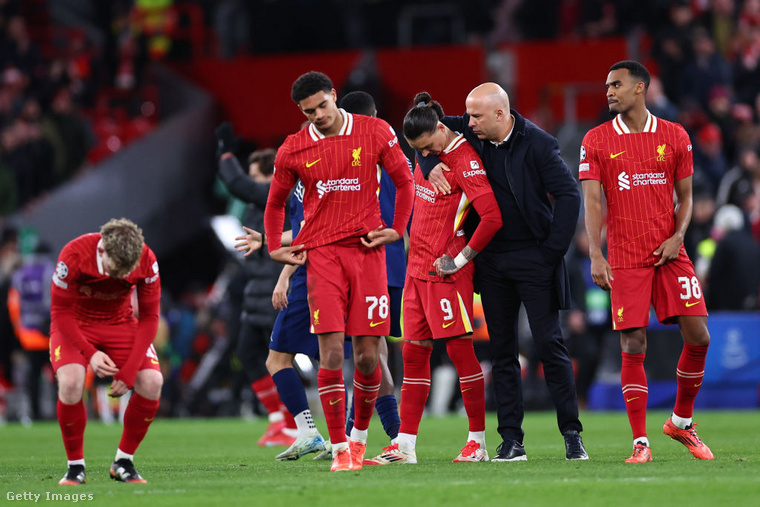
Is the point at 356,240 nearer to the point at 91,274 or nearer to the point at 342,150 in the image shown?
the point at 342,150

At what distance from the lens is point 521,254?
820 cm

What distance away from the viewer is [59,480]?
25.1 feet

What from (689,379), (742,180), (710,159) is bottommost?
(689,379)

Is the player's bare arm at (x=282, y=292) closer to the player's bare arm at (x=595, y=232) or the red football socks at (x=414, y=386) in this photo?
the red football socks at (x=414, y=386)

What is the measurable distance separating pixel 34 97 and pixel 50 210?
3.31 m

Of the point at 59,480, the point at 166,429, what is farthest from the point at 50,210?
the point at 59,480

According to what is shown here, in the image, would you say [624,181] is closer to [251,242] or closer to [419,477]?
[419,477]

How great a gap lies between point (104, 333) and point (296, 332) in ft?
6.29

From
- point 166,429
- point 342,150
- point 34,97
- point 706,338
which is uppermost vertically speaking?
point 34,97

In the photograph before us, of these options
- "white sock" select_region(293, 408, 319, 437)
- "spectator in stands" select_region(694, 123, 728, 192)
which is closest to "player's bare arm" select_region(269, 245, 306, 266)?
"white sock" select_region(293, 408, 319, 437)

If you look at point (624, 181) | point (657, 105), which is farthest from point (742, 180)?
point (624, 181)

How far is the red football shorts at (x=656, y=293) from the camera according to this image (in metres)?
7.95

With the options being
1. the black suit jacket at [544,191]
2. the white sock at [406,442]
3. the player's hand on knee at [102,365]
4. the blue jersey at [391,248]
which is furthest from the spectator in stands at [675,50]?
the player's hand on knee at [102,365]

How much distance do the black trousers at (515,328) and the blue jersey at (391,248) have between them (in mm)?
762
